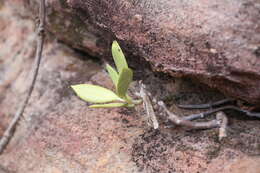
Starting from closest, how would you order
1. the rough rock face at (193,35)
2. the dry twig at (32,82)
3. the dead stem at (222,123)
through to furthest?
1. the rough rock face at (193,35)
2. the dead stem at (222,123)
3. the dry twig at (32,82)

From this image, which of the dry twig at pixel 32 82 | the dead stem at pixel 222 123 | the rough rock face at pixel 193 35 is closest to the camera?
the rough rock face at pixel 193 35

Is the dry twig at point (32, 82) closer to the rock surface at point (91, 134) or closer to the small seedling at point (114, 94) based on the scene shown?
the rock surface at point (91, 134)

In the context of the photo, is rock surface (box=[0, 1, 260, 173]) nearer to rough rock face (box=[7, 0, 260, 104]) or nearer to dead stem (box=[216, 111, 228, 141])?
dead stem (box=[216, 111, 228, 141])

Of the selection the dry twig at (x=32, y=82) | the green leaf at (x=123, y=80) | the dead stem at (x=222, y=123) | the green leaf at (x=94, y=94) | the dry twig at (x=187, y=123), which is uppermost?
the green leaf at (x=123, y=80)

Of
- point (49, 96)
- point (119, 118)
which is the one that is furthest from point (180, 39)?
point (49, 96)

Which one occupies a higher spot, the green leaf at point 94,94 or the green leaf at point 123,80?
the green leaf at point 123,80

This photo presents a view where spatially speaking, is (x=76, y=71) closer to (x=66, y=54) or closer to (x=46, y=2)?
(x=66, y=54)

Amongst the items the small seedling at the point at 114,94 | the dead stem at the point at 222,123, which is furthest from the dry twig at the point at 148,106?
the dead stem at the point at 222,123
